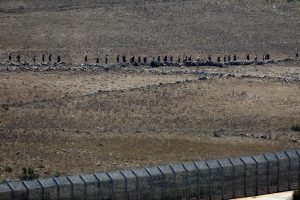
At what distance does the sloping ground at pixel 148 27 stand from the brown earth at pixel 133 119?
1435cm

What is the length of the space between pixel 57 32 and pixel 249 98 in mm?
32204

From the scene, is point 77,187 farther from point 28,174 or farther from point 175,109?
point 175,109

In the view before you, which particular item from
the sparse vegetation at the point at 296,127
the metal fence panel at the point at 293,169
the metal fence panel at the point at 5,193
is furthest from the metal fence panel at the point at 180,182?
the sparse vegetation at the point at 296,127

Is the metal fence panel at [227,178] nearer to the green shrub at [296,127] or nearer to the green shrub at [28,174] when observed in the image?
the green shrub at [28,174]

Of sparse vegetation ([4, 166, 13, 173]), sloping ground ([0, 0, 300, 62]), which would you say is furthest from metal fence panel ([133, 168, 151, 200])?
sloping ground ([0, 0, 300, 62])

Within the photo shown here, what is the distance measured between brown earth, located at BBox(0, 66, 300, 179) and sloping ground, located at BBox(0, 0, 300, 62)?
14.4 meters

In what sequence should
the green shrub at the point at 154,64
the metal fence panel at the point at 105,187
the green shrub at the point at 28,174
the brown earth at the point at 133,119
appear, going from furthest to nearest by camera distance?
the green shrub at the point at 154,64 < the brown earth at the point at 133,119 < the green shrub at the point at 28,174 < the metal fence panel at the point at 105,187

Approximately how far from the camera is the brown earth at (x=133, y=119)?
175 feet

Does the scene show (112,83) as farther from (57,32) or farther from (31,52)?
(57,32)

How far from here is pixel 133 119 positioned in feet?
209

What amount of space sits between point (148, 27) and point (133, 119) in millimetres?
41352

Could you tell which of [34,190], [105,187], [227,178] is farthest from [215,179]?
[34,190]

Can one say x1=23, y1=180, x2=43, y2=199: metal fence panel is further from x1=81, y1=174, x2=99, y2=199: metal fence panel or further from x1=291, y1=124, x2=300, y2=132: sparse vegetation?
x1=291, y1=124, x2=300, y2=132: sparse vegetation

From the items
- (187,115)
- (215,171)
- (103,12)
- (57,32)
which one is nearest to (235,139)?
(187,115)
